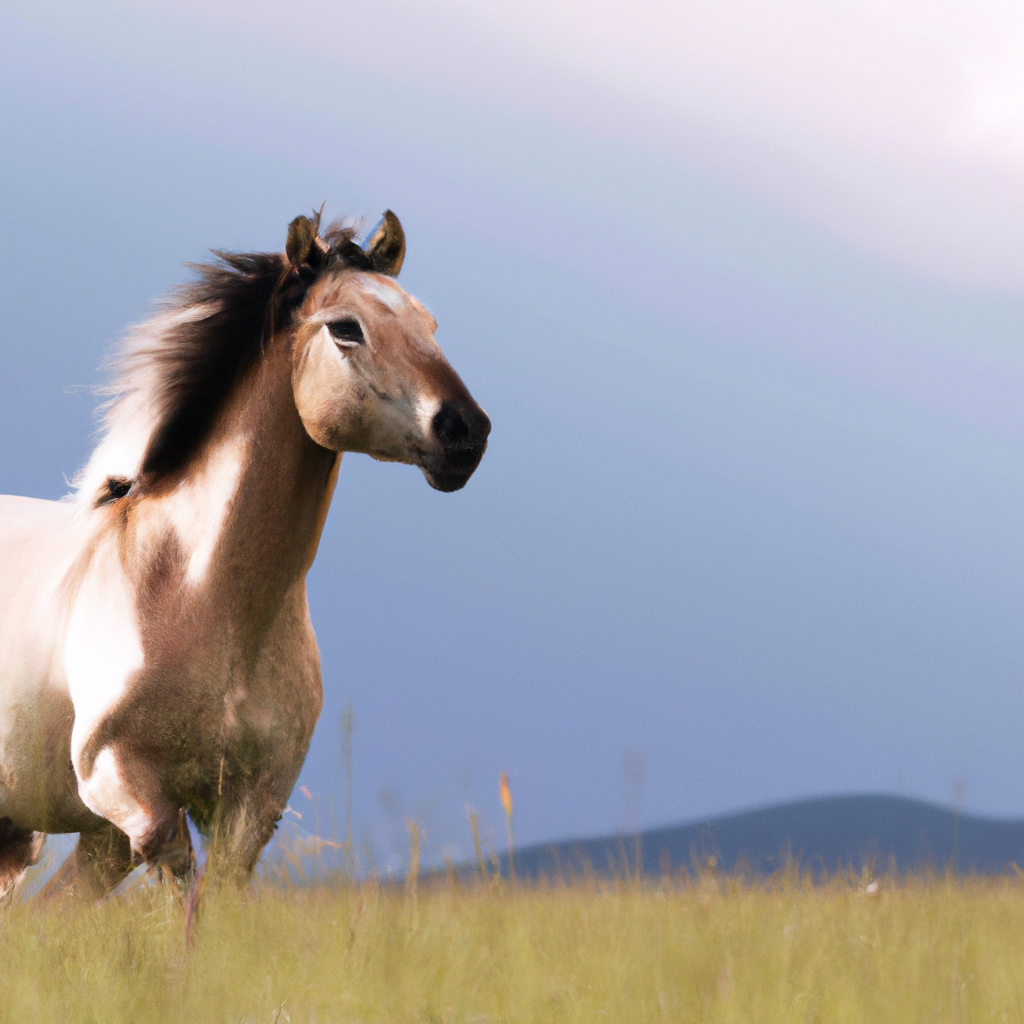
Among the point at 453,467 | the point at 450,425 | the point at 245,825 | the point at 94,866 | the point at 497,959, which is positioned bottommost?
the point at 497,959

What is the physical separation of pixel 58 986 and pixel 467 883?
4.50 feet

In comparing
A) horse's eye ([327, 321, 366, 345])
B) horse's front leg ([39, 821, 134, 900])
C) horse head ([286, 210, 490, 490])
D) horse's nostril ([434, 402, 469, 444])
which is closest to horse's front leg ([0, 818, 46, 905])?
horse's front leg ([39, 821, 134, 900])

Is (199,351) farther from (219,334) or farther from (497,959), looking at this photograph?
(497,959)

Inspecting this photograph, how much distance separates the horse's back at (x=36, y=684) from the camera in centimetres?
498

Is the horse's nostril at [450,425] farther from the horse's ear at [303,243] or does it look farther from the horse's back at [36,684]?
the horse's back at [36,684]

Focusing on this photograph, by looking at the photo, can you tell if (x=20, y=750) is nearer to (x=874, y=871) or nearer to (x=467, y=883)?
(x=467, y=883)

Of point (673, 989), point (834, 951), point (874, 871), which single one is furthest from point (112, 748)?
point (874, 871)

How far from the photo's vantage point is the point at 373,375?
4297mm

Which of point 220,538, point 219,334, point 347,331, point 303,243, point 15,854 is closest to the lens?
point 347,331

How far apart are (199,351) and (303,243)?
643 mm

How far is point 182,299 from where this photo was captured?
16.6 ft

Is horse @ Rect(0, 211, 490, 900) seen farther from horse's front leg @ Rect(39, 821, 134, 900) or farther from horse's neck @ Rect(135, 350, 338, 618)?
horse's front leg @ Rect(39, 821, 134, 900)

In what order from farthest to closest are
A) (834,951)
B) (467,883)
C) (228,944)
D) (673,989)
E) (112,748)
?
1. (112,748)
2. (467,883)
3. (834,951)
4. (228,944)
5. (673,989)

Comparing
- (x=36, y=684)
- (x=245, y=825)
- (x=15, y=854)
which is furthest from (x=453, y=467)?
A: (x=15, y=854)
